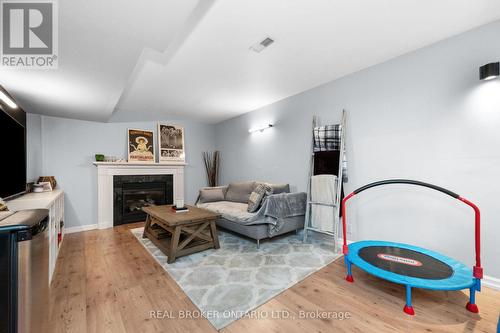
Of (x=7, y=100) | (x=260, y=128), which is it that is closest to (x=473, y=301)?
(x=260, y=128)

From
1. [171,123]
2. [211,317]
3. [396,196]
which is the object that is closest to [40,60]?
[211,317]

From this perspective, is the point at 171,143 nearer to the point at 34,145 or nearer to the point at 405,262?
the point at 34,145

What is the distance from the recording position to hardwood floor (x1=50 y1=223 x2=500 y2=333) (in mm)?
1500

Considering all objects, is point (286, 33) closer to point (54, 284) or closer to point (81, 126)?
point (54, 284)

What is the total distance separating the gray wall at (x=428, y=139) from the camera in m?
2.01

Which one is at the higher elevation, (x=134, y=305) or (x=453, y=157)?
(x=453, y=157)

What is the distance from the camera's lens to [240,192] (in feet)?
14.1

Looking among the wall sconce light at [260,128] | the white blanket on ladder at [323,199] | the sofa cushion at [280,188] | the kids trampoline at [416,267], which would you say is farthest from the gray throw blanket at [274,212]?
the wall sconce light at [260,128]

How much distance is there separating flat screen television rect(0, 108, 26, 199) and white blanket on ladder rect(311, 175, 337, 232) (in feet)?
11.4

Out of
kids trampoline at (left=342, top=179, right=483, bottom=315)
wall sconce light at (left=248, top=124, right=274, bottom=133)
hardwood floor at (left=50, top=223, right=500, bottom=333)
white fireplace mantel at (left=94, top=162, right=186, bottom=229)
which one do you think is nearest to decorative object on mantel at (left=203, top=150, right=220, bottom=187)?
wall sconce light at (left=248, top=124, right=274, bottom=133)

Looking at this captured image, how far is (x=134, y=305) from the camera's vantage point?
68.5 inches

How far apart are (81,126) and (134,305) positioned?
12.3ft

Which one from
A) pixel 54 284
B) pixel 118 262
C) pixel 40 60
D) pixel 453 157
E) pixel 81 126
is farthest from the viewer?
pixel 81 126

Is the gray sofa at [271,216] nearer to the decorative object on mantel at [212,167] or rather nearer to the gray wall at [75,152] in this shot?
the decorative object on mantel at [212,167]
